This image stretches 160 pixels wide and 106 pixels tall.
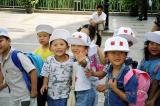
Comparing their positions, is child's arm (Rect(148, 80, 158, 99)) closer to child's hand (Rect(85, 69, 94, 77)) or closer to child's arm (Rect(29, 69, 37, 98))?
child's hand (Rect(85, 69, 94, 77))

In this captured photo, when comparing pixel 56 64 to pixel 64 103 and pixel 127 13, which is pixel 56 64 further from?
pixel 127 13

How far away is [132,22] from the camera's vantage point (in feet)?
60.8

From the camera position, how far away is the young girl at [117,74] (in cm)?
366

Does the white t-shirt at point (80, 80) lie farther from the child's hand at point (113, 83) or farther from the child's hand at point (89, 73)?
the child's hand at point (113, 83)

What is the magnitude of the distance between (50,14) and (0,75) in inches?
669

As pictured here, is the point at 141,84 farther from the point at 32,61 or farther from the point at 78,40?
the point at 32,61

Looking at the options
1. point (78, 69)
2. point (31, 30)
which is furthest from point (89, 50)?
point (31, 30)

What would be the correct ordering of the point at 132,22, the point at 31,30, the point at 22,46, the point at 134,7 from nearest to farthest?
1. the point at 22,46
2. the point at 31,30
3. the point at 132,22
4. the point at 134,7

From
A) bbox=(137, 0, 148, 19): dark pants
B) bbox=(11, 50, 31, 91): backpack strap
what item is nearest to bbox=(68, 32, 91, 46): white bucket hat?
bbox=(11, 50, 31, 91): backpack strap

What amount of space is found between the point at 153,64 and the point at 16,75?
4.65ft

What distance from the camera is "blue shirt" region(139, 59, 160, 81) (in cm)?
394

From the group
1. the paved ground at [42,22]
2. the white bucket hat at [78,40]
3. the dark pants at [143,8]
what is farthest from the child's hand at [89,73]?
the dark pants at [143,8]

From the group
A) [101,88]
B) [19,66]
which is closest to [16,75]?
[19,66]

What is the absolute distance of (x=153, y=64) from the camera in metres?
4.02
